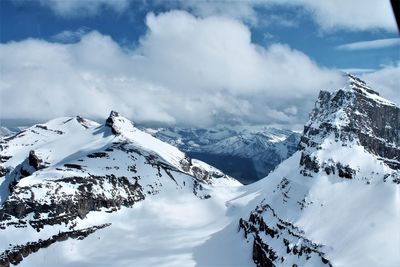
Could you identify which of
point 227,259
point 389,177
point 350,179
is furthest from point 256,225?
point 389,177

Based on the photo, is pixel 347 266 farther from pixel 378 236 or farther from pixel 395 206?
pixel 395 206

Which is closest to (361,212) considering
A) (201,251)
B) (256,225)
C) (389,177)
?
(389,177)

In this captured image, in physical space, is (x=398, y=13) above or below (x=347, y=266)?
above

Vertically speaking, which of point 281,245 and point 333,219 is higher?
point 333,219

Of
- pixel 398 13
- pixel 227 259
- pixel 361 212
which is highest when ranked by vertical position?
pixel 398 13

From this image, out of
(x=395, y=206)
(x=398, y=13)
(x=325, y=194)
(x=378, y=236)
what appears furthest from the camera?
(x=325, y=194)

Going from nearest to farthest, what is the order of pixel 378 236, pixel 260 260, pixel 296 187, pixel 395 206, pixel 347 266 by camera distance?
pixel 347 266 < pixel 378 236 < pixel 395 206 < pixel 260 260 < pixel 296 187

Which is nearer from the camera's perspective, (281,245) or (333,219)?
(281,245)

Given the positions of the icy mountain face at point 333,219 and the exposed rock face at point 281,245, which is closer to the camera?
the icy mountain face at point 333,219

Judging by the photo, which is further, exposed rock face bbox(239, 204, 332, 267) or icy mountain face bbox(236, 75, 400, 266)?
exposed rock face bbox(239, 204, 332, 267)

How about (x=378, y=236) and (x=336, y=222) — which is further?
(x=336, y=222)
